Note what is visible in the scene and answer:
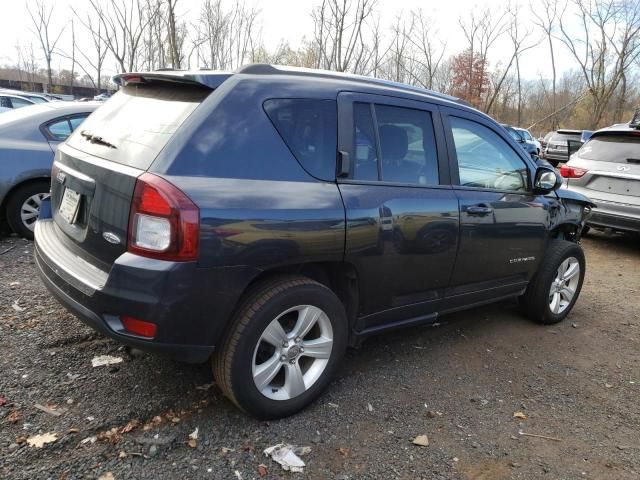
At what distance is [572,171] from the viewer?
7.42 metres

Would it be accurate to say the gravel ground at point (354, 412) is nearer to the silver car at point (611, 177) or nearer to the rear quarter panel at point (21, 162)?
the rear quarter panel at point (21, 162)

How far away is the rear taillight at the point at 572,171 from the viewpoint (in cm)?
731

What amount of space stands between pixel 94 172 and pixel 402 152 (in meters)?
1.79

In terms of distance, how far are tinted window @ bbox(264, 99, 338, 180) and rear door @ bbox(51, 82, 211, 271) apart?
15.6 inches

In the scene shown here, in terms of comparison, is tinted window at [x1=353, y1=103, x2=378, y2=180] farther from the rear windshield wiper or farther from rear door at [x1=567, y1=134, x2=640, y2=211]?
rear door at [x1=567, y1=134, x2=640, y2=211]

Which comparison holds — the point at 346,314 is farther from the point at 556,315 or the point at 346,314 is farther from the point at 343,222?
the point at 556,315

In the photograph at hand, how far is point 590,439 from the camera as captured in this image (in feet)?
9.37

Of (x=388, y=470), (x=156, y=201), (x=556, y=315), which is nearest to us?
(x=156, y=201)

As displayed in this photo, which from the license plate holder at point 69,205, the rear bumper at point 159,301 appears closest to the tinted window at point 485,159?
the rear bumper at point 159,301

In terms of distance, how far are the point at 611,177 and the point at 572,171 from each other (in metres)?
0.60

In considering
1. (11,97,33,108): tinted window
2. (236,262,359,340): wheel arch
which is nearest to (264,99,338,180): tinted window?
(236,262,359,340): wheel arch

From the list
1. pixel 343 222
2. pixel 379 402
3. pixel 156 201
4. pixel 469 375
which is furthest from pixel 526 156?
pixel 156 201

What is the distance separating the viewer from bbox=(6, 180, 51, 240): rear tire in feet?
17.3

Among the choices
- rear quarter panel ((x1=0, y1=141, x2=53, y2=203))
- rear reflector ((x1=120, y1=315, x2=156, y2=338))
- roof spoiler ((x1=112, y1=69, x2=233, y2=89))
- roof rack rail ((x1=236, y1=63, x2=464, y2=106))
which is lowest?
rear reflector ((x1=120, y1=315, x2=156, y2=338))
